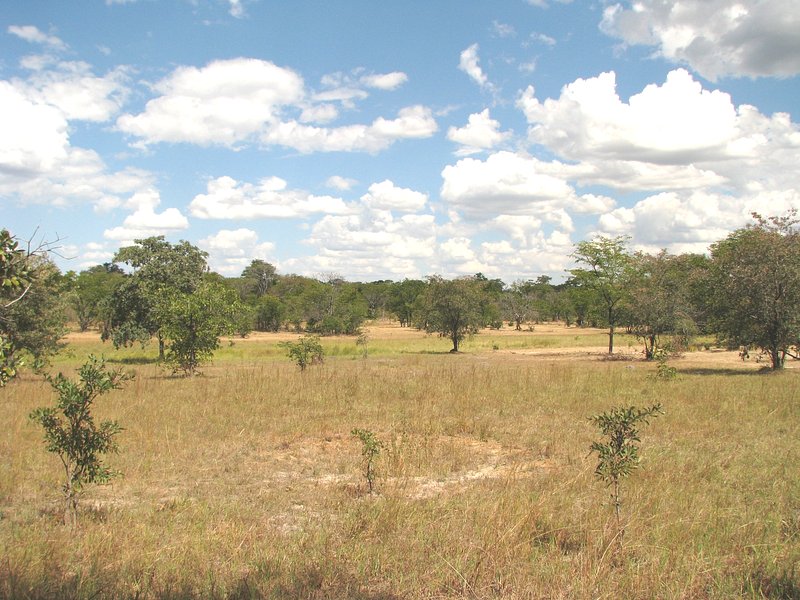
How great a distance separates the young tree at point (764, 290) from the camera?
72.5ft

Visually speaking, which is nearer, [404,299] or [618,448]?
[618,448]

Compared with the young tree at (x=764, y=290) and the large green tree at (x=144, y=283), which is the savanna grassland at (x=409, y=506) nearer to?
the young tree at (x=764, y=290)

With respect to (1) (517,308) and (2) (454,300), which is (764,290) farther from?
(1) (517,308)

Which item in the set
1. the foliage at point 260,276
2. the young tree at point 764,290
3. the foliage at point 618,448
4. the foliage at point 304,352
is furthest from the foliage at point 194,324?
the foliage at point 260,276

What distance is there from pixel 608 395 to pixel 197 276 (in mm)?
29168

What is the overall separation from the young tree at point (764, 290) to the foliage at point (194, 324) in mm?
21457

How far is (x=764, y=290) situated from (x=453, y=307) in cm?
2381

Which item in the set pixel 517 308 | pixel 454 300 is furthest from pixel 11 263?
pixel 517 308

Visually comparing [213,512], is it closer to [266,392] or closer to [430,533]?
[430,533]

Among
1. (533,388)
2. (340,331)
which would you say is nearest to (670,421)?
(533,388)

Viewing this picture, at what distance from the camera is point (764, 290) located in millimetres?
22438

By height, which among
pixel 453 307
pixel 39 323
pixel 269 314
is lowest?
pixel 39 323

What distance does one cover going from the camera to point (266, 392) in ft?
51.8

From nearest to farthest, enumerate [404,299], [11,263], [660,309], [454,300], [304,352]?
1. [11,263]
2. [304,352]
3. [660,309]
4. [454,300]
5. [404,299]
